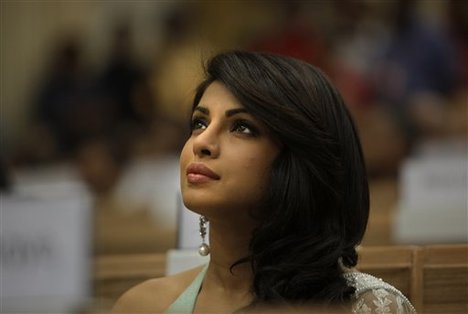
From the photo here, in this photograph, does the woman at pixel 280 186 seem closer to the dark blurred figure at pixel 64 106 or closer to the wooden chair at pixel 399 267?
the wooden chair at pixel 399 267

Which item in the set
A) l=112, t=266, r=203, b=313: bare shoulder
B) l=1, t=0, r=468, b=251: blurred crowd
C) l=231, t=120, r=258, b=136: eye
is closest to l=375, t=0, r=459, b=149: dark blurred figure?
l=1, t=0, r=468, b=251: blurred crowd

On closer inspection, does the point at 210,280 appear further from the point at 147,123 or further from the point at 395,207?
the point at 147,123

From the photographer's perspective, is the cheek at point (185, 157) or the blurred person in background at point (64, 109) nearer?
the cheek at point (185, 157)

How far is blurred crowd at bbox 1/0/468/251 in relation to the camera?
527 centimetres

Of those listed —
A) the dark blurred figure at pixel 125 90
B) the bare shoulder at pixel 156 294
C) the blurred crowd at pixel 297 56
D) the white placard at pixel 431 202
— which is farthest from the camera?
the dark blurred figure at pixel 125 90

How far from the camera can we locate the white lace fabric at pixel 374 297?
243 cm

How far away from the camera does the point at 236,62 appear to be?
2.51 metres

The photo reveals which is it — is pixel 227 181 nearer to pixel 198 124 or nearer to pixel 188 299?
pixel 198 124

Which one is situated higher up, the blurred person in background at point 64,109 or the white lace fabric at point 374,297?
the white lace fabric at point 374,297

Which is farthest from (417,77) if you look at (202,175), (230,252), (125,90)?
(202,175)

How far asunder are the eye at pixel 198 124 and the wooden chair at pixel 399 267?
612mm

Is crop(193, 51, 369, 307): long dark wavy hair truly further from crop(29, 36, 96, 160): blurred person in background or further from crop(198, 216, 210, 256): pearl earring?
crop(29, 36, 96, 160): blurred person in background

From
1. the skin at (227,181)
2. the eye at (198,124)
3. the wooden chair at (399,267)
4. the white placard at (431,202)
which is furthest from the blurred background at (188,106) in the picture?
the wooden chair at (399,267)

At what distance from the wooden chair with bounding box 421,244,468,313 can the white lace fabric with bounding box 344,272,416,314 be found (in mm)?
348
